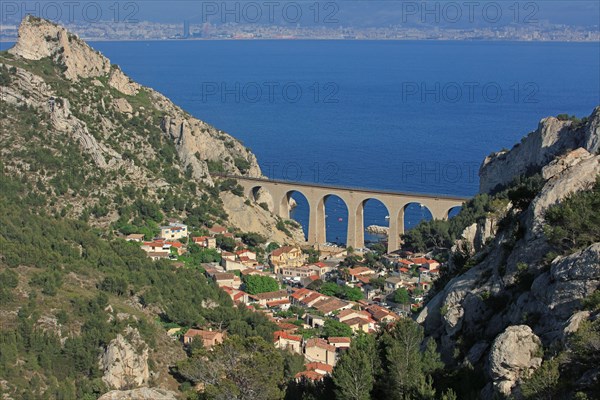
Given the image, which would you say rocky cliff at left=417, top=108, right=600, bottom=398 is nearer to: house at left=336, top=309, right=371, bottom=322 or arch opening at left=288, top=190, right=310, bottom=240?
house at left=336, top=309, right=371, bottom=322

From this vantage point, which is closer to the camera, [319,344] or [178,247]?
[319,344]

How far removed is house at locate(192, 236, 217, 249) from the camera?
46156mm

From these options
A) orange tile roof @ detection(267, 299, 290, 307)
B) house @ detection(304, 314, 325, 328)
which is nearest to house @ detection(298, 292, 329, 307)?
orange tile roof @ detection(267, 299, 290, 307)

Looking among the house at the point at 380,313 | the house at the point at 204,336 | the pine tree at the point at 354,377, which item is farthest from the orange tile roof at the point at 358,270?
the pine tree at the point at 354,377

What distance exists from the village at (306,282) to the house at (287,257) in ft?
0.15

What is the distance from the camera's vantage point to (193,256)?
43656 millimetres

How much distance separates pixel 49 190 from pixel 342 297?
47.0 feet

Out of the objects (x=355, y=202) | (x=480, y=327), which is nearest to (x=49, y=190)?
(x=355, y=202)

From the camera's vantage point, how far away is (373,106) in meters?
113

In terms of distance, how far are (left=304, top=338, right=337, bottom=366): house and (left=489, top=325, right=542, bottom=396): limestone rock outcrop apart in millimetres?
16361

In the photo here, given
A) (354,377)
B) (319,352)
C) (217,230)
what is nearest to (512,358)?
(354,377)

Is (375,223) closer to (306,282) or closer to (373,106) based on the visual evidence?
(306,282)

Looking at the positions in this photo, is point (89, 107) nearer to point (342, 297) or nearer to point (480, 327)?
point (342, 297)

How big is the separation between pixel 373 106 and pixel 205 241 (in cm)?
6893
